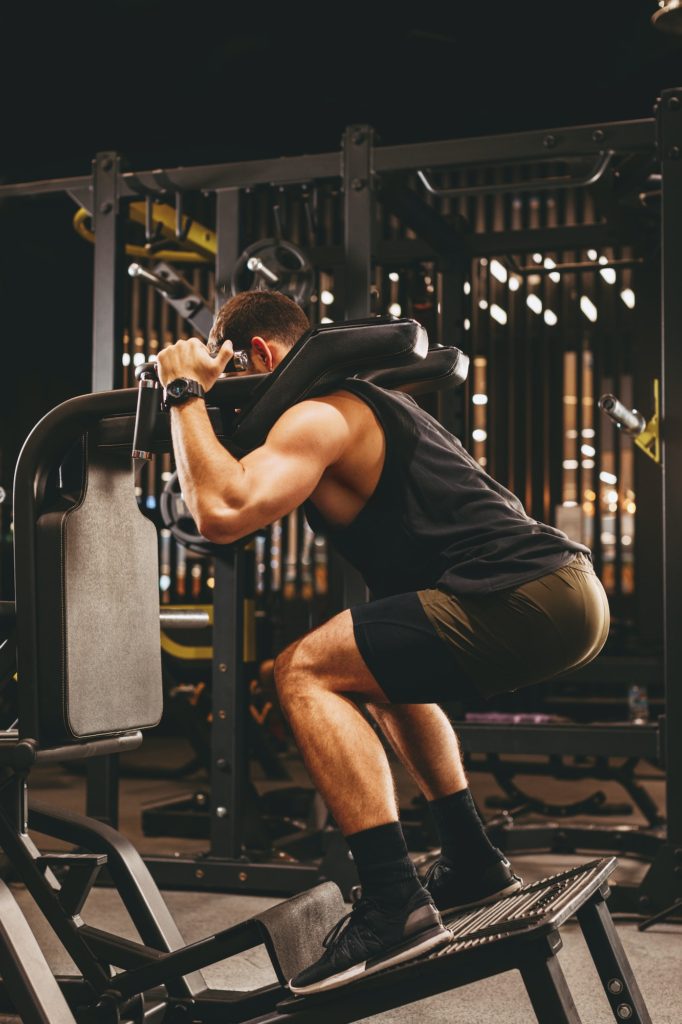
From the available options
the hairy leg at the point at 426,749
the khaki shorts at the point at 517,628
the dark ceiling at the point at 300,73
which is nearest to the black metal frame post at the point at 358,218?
the hairy leg at the point at 426,749

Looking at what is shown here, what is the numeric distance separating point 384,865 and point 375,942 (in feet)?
0.41

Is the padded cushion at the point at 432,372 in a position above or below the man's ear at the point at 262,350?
below

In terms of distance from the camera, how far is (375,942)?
1.99 m

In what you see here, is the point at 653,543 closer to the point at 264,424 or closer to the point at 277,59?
the point at 277,59

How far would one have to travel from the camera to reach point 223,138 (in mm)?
6410

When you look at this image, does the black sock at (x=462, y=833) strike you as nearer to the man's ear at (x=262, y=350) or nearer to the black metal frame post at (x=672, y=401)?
the man's ear at (x=262, y=350)

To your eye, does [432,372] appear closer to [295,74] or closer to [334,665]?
[334,665]

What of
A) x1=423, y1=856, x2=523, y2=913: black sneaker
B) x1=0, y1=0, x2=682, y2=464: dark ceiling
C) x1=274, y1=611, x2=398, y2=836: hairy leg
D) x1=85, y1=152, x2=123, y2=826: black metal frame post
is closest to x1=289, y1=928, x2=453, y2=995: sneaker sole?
x1=274, y1=611, x2=398, y2=836: hairy leg

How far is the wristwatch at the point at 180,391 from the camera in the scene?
2.12 m

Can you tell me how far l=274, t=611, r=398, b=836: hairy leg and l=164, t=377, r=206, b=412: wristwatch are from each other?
0.48 metres

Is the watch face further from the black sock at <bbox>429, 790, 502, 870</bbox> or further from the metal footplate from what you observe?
the metal footplate

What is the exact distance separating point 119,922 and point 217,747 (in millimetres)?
615

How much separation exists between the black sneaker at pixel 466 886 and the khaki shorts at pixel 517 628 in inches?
16.1

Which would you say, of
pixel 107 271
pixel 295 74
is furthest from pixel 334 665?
pixel 295 74
